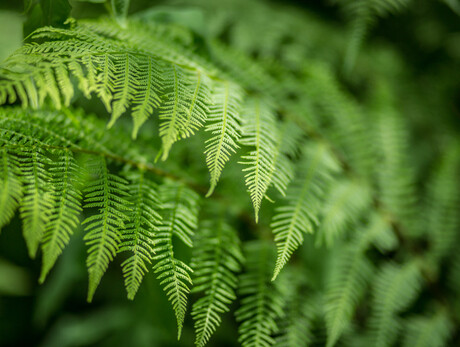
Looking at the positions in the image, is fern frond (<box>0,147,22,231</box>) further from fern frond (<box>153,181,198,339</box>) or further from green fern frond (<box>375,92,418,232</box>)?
green fern frond (<box>375,92,418,232</box>)

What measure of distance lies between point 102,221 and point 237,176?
60 cm

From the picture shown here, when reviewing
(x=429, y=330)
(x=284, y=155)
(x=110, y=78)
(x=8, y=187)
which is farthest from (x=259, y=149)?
(x=429, y=330)

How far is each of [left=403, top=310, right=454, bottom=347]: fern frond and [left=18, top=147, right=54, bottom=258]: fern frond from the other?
3.70 feet

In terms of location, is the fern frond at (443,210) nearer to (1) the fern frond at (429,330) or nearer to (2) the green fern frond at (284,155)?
(1) the fern frond at (429,330)

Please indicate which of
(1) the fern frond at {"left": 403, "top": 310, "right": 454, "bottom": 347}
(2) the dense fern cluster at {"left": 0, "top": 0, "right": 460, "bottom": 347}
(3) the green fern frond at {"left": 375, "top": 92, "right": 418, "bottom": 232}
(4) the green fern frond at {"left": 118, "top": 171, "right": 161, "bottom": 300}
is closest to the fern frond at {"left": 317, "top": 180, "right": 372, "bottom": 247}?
(2) the dense fern cluster at {"left": 0, "top": 0, "right": 460, "bottom": 347}

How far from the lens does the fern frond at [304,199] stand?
2.21 feet

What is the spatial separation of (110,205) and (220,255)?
0.30 m

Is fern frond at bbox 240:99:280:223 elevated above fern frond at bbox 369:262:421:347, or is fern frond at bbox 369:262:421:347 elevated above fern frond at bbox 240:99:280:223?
fern frond at bbox 240:99:280:223

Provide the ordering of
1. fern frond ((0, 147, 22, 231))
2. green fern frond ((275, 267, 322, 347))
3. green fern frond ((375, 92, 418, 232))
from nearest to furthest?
1. fern frond ((0, 147, 22, 231))
2. green fern frond ((275, 267, 322, 347))
3. green fern frond ((375, 92, 418, 232))

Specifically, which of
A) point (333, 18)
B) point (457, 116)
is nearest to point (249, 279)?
point (457, 116)

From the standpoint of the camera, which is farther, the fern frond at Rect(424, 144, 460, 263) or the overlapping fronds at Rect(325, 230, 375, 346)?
the fern frond at Rect(424, 144, 460, 263)

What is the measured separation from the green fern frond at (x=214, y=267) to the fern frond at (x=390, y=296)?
0.49m

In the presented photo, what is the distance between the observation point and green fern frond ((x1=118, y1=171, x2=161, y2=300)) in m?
0.56

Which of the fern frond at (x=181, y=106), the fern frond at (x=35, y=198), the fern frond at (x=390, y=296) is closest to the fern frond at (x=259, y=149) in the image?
the fern frond at (x=181, y=106)
